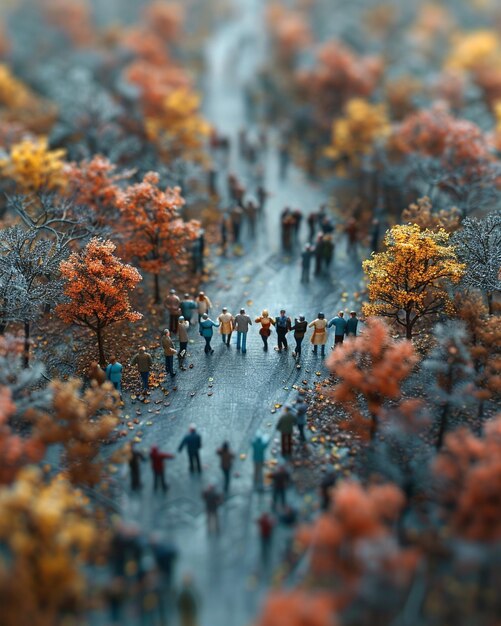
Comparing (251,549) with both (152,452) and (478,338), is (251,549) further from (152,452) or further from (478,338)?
(478,338)

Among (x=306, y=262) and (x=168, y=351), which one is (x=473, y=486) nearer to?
(x=168, y=351)

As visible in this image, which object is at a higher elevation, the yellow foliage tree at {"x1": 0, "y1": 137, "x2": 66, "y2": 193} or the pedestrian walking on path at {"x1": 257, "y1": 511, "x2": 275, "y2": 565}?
the yellow foliage tree at {"x1": 0, "y1": 137, "x2": 66, "y2": 193}

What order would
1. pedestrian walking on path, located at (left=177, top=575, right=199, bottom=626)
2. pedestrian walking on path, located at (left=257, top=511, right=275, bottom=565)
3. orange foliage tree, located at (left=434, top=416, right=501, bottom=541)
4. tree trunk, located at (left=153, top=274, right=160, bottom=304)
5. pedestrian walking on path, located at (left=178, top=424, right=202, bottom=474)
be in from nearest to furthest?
pedestrian walking on path, located at (left=177, top=575, right=199, bottom=626) → orange foliage tree, located at (left=434, top=416, right=501, bottom=541) → pedestrian walking on path, located at (left=257, top=511, right=275, bottom=565) → pedestrian walking on path, located at (left=178, top=424, right=202, bottom=474) → tree trunk, located at (left=153, top=274, right=160, bottom=304)

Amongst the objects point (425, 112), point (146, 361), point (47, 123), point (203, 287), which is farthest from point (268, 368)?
point (47, 123)

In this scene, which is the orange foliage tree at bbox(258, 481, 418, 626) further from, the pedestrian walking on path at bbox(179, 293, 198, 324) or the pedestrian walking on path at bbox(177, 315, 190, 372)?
the pedestrian walking on path at bbox(179, 293, 198, 324)

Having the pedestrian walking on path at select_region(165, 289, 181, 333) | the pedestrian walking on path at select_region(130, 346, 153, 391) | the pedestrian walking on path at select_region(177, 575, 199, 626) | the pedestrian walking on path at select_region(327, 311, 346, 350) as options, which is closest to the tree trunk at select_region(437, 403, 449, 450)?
the pedestrian walking on path at select_region(327, 311, 346, 350)

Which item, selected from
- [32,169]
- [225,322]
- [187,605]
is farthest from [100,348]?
[32,169]
